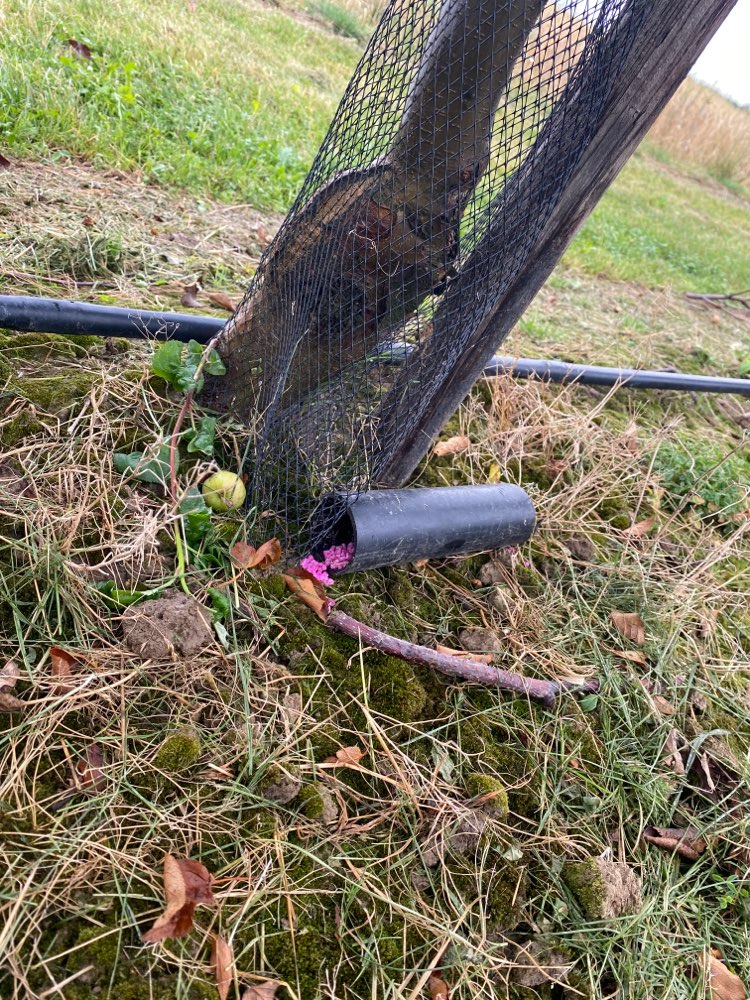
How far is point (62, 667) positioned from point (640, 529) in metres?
2.06

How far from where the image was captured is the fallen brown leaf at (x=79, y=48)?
421 centimetres

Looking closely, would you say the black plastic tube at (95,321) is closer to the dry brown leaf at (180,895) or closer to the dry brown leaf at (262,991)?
the dry brown leaf at (180,895)

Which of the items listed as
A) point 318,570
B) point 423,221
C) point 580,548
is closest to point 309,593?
point 318,570

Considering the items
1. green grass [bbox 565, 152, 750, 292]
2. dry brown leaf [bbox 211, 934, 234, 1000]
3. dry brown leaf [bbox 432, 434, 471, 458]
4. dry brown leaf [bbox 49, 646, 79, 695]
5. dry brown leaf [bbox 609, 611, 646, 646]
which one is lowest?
dry brown leaf [bbox 211, 934, 234, 1000]

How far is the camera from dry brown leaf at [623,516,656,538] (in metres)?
2.57

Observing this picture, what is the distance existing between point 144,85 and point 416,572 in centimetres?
391

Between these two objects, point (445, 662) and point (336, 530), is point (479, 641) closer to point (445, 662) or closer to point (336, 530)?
point (445, 662)

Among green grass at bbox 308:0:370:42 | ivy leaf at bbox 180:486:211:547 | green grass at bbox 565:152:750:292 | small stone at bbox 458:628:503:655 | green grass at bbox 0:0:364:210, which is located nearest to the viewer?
ivy leaf at bbox 180:486:211:547

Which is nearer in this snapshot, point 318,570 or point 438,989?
point 438,989

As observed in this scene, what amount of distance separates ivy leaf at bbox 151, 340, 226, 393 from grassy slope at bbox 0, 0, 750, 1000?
84 millimetres

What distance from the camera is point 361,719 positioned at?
170cm

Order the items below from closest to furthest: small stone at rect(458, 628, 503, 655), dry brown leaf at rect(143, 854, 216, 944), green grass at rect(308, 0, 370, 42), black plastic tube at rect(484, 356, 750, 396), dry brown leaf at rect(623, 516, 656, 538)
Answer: dry brown leaf at rect(143, 854, 216, 944), small stone at rect(458, 628, 503, 655), dry brown leaf at rect(623, 516, 656, 538), black plastic tube at rect(484, 356, 750, 396), green grass at rect(308, 0, 370, 42)

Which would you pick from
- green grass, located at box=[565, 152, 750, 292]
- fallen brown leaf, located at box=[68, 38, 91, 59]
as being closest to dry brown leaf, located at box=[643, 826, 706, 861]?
green grass, located at box=[565, 152, 750, 292]

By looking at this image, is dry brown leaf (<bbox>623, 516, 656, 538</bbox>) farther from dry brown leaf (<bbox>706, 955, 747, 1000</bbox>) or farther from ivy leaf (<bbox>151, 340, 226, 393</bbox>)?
ivy leaf (<bbox>151, 340, 226, 393</bbox>)
